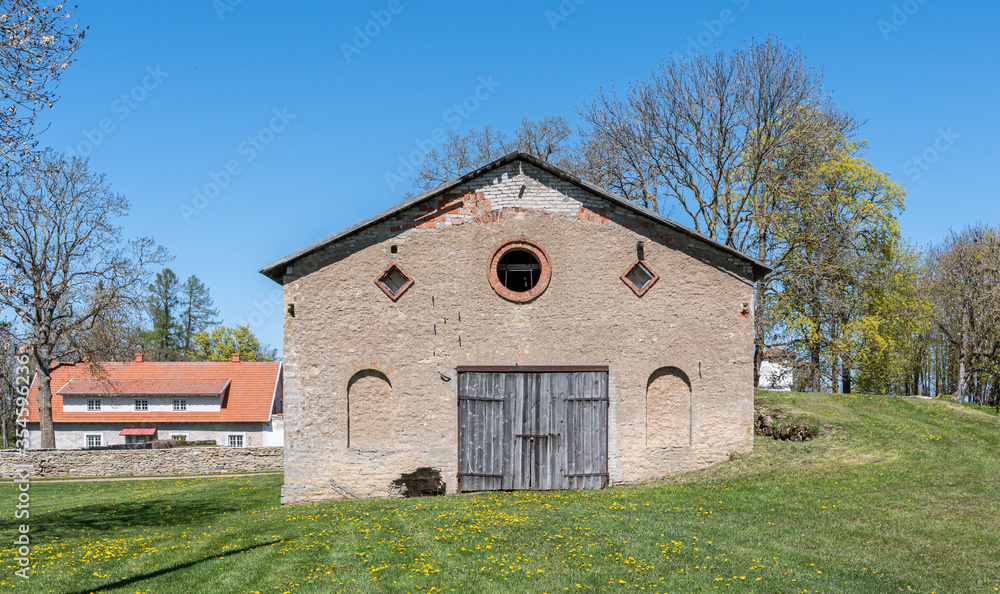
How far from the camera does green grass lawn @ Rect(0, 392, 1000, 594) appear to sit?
844cm

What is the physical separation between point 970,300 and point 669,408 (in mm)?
27762

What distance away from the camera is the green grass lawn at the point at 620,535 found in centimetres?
844

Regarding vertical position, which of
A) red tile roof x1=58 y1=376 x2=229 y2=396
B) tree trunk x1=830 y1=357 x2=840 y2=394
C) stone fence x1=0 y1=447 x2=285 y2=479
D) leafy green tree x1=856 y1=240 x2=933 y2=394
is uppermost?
leafy green tree x1=856 y1=240 x2=933 y2=394

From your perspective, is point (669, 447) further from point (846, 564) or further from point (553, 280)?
point (846, 564)

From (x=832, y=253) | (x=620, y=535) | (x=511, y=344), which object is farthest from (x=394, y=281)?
(x=832, y=253)

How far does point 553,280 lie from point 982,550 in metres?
9.10

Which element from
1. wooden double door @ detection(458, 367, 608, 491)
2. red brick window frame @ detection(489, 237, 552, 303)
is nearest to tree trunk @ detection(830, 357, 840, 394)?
wooden double door @ detection(458, 367, 608, 491)

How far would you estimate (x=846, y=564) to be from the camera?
28.8 ft

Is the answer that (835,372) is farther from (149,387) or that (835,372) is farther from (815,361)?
(149,387)

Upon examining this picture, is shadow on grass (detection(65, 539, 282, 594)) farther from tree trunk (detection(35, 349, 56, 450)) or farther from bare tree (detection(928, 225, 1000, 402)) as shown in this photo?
bare tree (detection(928, 225, 1000, 402))

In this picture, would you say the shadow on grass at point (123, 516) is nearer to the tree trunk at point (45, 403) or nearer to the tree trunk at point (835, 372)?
the tree trunk at point (45, 403)

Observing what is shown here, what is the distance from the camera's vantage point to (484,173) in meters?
16.0

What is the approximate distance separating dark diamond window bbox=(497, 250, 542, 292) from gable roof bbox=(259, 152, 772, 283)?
1901 mm

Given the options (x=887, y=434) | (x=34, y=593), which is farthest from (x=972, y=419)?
(x=34, y=593)
